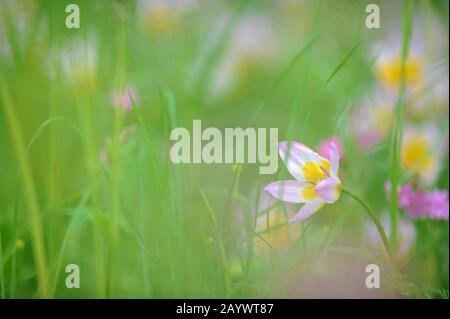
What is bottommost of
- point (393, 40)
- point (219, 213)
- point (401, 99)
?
point (219, 213)

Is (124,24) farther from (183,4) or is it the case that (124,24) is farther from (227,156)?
(227,156)

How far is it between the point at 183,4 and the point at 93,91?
14 centimetres

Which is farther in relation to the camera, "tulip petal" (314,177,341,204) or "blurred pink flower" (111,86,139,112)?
"blurred pink flower" (111,86,139,112)

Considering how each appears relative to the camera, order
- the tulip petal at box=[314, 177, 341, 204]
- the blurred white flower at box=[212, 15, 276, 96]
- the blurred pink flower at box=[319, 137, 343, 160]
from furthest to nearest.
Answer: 1. the blurred white flower at box=[212, 15, 276, 96]
2. the blurred pink flower at box=[319, 137, 343, 160]
3. the tulip petal at box=[314, 177, 341, 204]

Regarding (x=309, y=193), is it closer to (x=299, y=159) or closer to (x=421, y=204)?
(x=299, y=159)

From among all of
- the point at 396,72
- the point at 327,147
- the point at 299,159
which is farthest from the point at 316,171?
the point at 396,72

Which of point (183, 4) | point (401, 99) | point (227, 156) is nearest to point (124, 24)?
point (183, 4)

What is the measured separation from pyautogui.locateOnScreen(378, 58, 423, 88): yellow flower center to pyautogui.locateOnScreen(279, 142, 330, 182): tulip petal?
0.31 meters

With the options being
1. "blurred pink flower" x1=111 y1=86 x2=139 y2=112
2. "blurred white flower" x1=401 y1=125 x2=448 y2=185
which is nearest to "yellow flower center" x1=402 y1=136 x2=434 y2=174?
"blurred white flower" x1=401 y1=125 x2=448 y2=185

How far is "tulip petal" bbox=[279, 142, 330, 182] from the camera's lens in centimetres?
65

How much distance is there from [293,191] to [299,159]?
29mm

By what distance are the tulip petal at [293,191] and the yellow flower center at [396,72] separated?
0.33 metres

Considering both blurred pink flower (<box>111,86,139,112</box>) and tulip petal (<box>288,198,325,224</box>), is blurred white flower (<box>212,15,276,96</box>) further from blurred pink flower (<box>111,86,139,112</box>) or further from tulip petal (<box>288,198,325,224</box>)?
tulip petal (<box>288,198,325,224</box>)

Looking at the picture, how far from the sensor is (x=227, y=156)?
28.9 inches
